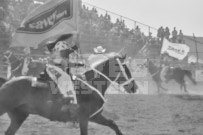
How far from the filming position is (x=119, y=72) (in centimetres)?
643

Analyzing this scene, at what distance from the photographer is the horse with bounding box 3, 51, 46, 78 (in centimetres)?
1359

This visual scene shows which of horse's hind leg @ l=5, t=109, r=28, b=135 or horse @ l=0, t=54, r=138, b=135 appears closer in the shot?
horse @ l=0, t=54, r=138, b=135

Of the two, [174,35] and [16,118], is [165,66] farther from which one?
[16,118]

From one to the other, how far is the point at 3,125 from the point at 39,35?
2512 millimetres

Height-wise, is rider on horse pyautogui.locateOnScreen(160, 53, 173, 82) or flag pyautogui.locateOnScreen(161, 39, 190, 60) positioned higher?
flag pyautogui.locateOnScreen(161, 39, 190, 60)

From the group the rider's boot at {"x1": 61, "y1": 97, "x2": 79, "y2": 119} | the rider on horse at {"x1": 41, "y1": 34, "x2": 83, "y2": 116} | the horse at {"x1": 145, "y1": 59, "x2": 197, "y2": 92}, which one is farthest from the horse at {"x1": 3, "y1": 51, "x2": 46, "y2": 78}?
the rider's boot at {"x1": 61, "y1": 97, "x2": 79, "y2": 119}

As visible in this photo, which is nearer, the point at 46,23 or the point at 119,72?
the point at 119,72

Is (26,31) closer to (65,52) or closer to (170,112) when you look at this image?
(65,52)

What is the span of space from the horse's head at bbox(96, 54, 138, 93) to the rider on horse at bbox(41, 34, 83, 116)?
788 mm

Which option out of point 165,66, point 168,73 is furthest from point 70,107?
point 165,66

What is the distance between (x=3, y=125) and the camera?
8.10 metres

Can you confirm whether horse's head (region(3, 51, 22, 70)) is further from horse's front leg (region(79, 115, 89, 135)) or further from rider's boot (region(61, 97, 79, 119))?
horse's front leg (region(79, 115, 89, 135))

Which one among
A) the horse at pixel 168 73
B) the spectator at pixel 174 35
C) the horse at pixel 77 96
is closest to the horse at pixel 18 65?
the horse at pixel 168 73

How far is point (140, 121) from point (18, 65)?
701cm
